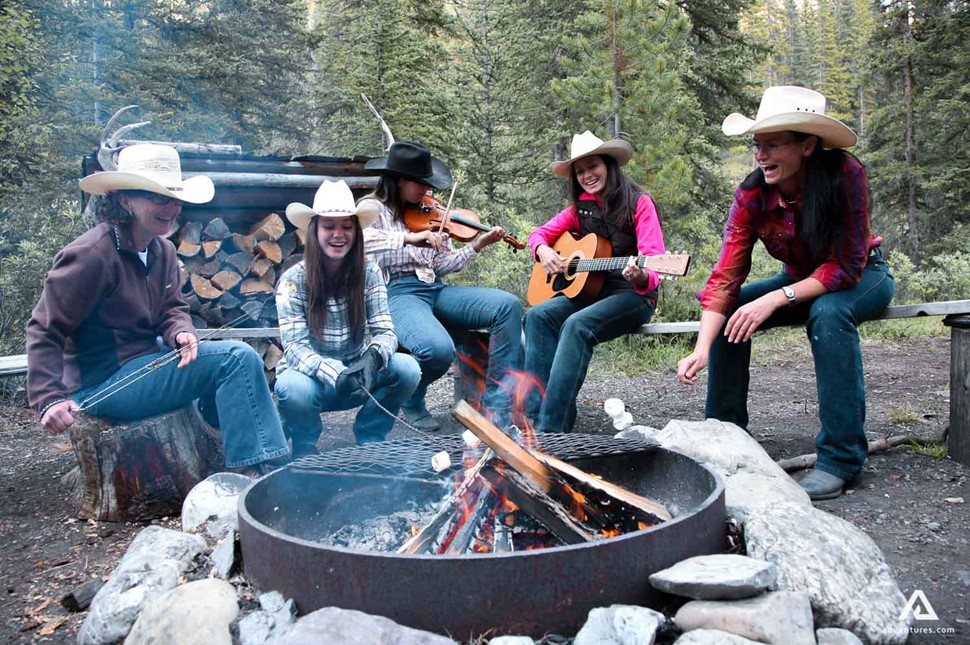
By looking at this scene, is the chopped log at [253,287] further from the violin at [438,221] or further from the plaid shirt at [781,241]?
the plaid shirt at [781,241]

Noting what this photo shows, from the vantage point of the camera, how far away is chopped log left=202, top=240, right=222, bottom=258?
5.64 m

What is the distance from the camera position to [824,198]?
321 centimetres

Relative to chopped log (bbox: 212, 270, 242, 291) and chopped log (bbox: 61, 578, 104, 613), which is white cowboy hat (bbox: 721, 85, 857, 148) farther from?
chopped log (bbox: 212, 270, 242, 291)

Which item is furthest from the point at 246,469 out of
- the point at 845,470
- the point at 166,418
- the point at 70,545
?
the point at 845,470

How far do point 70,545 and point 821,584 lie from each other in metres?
2.91

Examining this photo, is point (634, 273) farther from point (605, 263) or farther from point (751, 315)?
point (751, 315)

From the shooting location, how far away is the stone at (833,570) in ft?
6.25

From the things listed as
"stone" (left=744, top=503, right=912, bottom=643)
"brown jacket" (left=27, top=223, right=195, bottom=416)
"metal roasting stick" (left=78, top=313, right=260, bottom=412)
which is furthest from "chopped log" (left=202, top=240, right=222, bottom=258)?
"stone" (left=744, top=503, right=912, bottom=643)

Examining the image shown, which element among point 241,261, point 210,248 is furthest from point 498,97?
point 210,248

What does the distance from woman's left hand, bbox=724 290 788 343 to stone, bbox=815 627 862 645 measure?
1.61m

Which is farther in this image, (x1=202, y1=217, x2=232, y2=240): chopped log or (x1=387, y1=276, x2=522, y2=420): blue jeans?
(x1=202, y1=217, x2=232, y2=240): chopped log

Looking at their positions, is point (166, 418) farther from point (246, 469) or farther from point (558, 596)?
point (558, 596)

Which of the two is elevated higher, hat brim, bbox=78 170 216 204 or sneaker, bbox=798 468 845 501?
hat brim, bbox=78 170 216 204

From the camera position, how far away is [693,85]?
35.4ft
